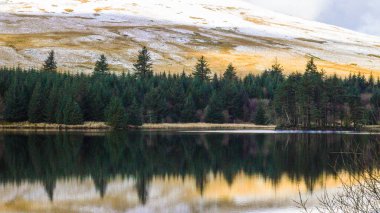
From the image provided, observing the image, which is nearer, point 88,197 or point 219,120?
point 88,197

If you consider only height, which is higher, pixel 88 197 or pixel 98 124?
pixel 88 197

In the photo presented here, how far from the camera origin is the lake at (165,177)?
1038 inches

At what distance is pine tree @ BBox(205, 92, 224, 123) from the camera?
120 metres

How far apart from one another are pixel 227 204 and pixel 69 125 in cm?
7727

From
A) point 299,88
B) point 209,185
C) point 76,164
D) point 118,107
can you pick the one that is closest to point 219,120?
point 299,88

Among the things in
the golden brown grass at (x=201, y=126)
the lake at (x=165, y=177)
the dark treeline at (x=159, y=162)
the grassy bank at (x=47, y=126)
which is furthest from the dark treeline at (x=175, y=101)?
the lake at (x=165, y=177)

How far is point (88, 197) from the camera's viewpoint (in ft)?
92.4

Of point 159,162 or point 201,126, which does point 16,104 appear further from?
point 159,162

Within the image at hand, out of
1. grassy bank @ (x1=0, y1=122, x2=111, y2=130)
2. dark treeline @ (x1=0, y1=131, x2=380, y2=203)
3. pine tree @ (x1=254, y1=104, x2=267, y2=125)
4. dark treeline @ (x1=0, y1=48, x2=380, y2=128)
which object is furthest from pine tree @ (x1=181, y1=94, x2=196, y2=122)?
dark treeline @ (x1=0, y1=131, x2=380, y2=203)

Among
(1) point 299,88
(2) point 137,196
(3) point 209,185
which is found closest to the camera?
(2) point 137,196

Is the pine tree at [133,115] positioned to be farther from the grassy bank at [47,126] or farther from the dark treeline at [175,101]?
the grassy bank at [47,126]

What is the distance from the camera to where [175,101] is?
122625mm

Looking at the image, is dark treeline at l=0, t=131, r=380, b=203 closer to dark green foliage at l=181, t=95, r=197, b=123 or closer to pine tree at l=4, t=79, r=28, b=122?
pine tree at l=4, t=79, r=28, b=122

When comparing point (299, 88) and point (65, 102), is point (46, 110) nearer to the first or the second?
point (65, 102)
